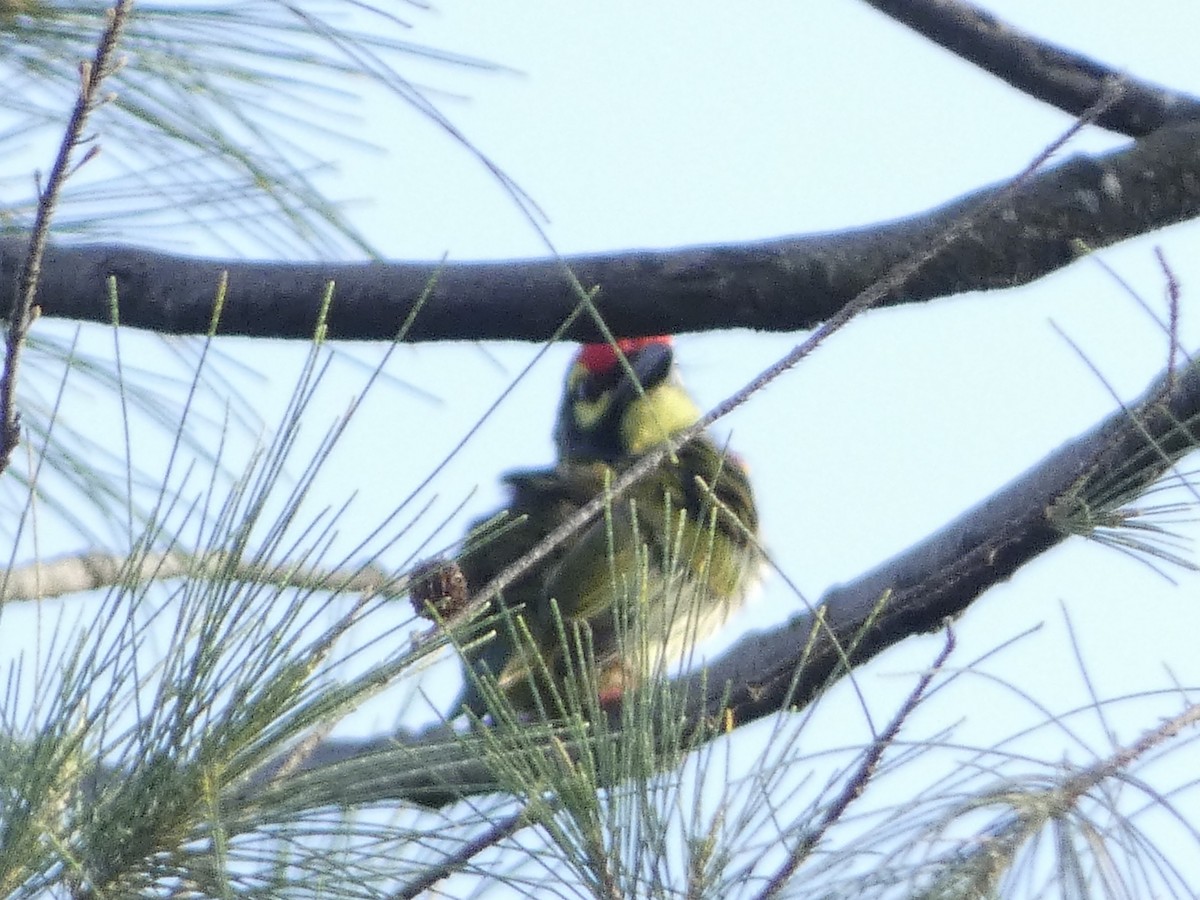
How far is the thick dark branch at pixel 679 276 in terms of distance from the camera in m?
1.68

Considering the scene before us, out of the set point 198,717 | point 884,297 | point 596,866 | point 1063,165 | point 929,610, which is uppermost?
point 1063,165

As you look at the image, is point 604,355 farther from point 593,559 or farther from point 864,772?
point 864,772

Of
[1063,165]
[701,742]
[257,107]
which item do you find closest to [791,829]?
[701,742]

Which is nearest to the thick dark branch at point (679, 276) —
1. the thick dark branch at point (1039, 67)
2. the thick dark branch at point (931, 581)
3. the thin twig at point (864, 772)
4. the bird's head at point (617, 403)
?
the thick dark branch at point (1039, 67)

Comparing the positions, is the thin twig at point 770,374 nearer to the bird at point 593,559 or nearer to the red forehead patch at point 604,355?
the bird at point 593,559

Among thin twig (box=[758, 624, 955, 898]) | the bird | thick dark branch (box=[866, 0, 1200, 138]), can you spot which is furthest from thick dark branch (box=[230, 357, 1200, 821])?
the bird

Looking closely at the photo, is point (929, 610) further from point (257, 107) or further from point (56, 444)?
point (56, 444)

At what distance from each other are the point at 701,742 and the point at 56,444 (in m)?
1.21

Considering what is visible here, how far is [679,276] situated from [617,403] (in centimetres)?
204

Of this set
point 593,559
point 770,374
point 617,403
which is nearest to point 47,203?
point 770,374

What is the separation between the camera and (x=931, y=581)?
1920mm

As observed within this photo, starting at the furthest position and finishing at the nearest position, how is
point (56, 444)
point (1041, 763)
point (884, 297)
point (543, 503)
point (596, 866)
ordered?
point (543, 503), point (56, 444), point (884, 297), point (1041, 763), point (596, 866)

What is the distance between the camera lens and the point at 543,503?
293 centimetres

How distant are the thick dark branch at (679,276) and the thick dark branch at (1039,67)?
0.04m
